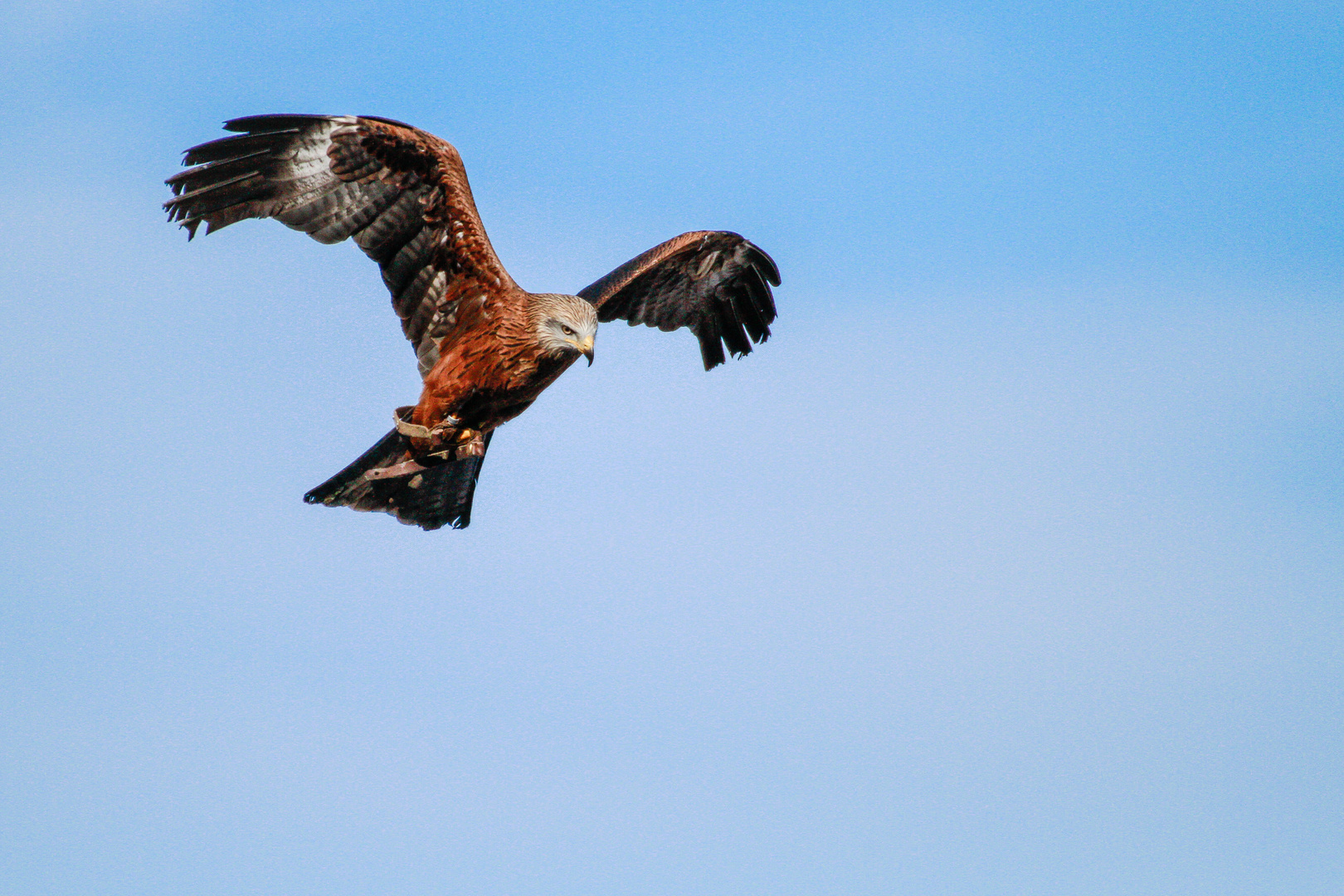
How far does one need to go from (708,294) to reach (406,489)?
3283 mm

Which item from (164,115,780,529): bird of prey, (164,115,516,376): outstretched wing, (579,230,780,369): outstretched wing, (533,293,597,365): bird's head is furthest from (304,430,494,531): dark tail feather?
(579,230,780,369): outstretched wing

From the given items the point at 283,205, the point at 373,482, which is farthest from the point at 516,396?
the point at 283,205

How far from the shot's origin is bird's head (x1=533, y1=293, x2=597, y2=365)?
10.9m

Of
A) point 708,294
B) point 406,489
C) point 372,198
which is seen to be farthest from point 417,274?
point 708,294

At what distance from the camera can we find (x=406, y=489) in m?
11.8

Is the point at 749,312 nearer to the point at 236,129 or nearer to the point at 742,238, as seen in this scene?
the point at 742,238

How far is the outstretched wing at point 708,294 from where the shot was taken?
13281 mm

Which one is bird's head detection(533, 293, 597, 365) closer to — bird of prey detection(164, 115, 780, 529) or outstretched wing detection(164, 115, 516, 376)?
bird of prey detection(164, 115, 780, 529)

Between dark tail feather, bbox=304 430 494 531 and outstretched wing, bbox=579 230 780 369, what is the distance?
1.94 m

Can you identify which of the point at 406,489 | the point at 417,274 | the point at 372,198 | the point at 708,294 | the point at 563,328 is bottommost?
the point at 406,489

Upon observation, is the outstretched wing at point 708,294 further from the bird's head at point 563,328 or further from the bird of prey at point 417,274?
the bird's head at point 563,328

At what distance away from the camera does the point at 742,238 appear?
13359mm

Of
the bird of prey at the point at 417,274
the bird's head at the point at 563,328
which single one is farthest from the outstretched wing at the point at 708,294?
the bird's head at the point at 563,328

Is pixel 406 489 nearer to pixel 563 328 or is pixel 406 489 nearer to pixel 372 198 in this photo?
pixel 563 328
